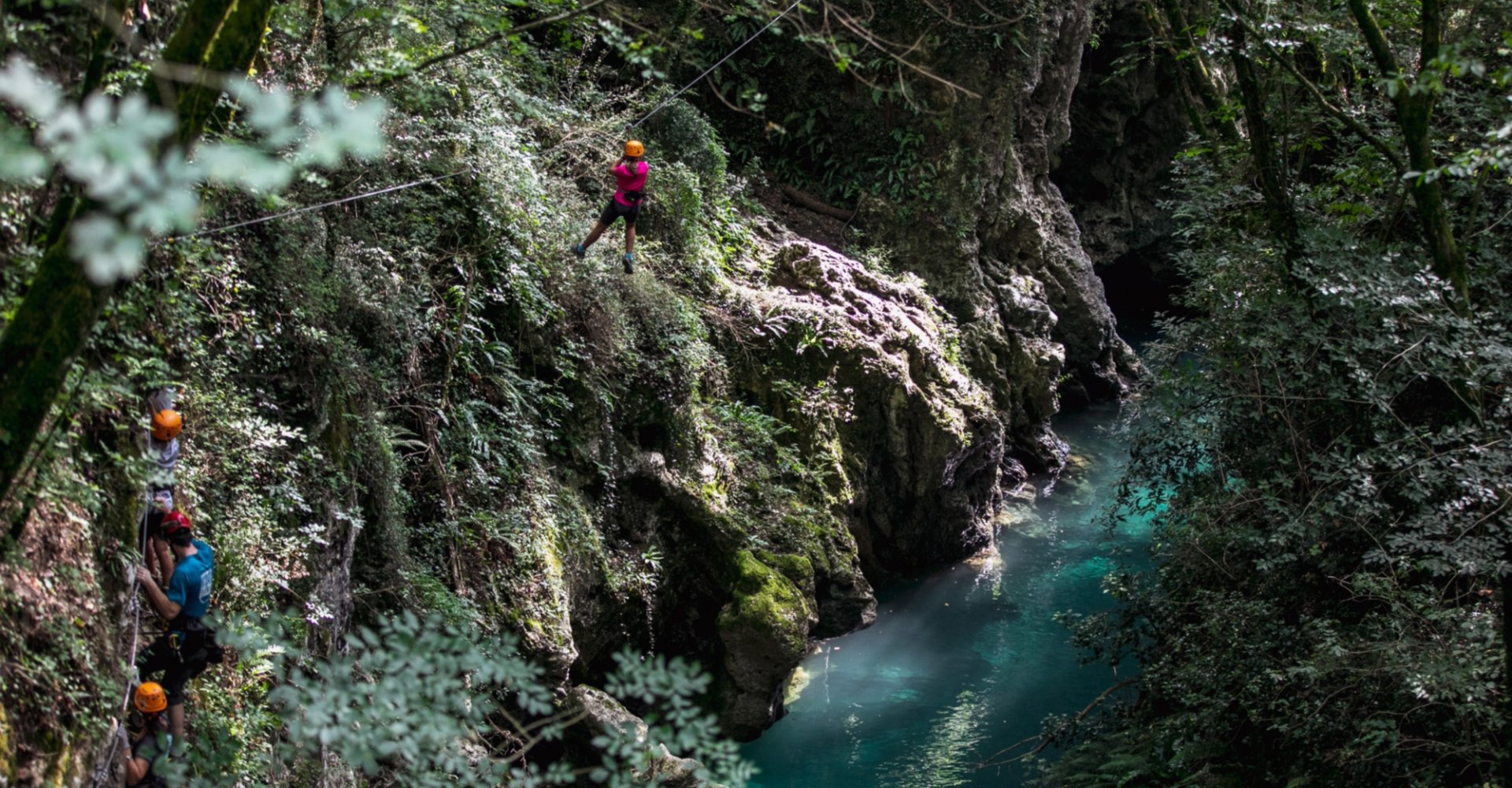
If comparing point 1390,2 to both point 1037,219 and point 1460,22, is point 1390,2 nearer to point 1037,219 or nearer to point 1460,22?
point 1460,22

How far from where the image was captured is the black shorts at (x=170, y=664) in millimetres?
4941

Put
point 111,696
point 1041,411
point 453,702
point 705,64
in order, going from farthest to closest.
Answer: point 1041,411
point 705,64
point 111,696
point 453,702

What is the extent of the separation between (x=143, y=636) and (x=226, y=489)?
0.98 meters

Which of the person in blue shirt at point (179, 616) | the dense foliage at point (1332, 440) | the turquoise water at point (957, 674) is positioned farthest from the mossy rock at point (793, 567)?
the person in blue shirt at point (179, 616)

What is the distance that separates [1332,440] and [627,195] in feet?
21.3

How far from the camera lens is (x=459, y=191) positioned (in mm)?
8758

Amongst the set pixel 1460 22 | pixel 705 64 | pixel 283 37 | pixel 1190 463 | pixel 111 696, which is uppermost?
pixel 705 64

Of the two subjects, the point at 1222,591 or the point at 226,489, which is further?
the point at 1222,591

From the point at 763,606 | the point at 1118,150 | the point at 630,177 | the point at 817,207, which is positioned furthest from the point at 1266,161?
the point at 1118,150

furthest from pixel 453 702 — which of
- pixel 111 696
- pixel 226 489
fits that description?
pixel 226 489

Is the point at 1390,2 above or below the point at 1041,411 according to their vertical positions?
above

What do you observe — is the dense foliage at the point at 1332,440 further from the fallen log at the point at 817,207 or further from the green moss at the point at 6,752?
the green moss at the point at 6,752

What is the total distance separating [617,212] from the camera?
383 inches

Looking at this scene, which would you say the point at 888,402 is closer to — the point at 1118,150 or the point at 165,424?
the point at 165,424
